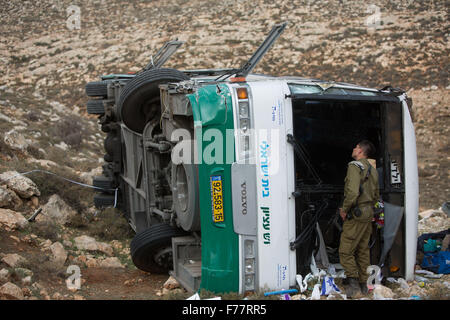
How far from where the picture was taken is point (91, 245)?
7.77 metres

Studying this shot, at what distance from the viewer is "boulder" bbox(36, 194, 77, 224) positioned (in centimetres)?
830

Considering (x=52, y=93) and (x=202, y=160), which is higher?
(x=52, y=93)

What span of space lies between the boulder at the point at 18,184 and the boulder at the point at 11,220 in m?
0.68

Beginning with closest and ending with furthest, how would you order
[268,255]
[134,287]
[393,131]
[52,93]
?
[268,255] < [393,131] < [134,287] < [52,93]

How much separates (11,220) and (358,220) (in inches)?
162

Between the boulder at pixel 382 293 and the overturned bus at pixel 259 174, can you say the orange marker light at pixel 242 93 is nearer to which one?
the overturned bus at pixel 259 174

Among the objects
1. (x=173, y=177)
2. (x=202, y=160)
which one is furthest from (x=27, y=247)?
(x=202, y=160)

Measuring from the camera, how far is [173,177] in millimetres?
6234

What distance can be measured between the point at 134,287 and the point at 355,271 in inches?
91.8

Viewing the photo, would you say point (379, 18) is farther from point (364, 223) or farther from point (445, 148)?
point (364, 223)

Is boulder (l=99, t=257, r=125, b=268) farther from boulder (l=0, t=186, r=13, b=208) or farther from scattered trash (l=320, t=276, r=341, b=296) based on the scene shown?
scattered trash (l=320, t=276, r=341, b=296)

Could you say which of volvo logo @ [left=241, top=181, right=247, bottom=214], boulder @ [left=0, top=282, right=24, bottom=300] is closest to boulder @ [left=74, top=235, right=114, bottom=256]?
boulder @ [left=0, top=282, right=24, bottom=300]

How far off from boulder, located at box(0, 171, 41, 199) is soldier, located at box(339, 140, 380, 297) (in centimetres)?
460

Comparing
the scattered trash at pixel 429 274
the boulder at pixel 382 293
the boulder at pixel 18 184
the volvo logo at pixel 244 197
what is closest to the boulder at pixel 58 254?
the boulder at pixel 18 184
